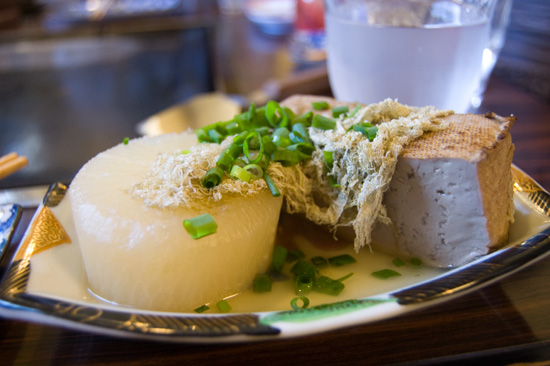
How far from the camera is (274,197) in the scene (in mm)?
1146

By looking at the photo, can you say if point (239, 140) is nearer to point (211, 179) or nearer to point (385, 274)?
point (211, 179)

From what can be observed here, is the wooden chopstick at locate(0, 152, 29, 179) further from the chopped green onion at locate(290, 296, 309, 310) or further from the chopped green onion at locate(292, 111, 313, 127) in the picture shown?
the chopped green onion at locate(290, 296, 309, 310)

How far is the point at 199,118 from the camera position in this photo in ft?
8.16

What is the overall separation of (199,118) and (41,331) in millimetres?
1646

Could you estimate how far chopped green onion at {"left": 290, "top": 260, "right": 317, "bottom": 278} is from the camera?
3.78 feet

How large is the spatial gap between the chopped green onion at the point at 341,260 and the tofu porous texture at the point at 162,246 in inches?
8.2

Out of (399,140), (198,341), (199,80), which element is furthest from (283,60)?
(198,341)

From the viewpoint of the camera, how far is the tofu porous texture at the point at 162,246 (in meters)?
0.99

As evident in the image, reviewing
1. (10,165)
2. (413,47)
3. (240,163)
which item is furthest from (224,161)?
(413,47)

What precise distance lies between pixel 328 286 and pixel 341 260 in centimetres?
13

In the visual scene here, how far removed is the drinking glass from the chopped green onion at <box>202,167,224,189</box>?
3.49 ft

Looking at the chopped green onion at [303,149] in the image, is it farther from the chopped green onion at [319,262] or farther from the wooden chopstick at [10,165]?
the wooden chopstick at [10,165]

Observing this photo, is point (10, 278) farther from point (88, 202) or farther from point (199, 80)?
point (199, 80)

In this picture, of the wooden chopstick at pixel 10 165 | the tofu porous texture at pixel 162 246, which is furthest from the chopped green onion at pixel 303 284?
the wooden chopstick at pixel 10 165
